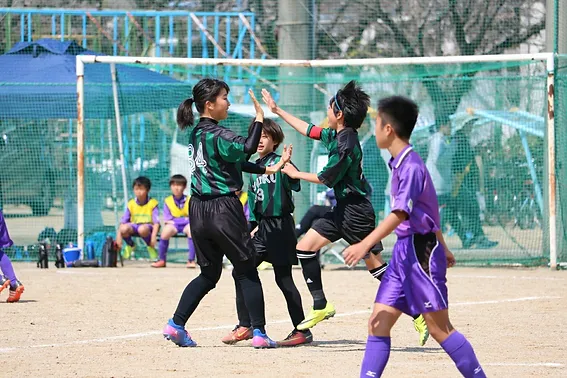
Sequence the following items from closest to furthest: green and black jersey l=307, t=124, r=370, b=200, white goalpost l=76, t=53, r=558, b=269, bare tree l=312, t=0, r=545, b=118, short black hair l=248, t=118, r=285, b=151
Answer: green and black jersey l=307, t=124, r=370, b=200 < short black hair l=248, t=118, r=285, b=151 < white goalpost l=76, t=53, r=558, b=269 < bare tree l=312, t=0, r=545, b=118

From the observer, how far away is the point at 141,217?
579 inches

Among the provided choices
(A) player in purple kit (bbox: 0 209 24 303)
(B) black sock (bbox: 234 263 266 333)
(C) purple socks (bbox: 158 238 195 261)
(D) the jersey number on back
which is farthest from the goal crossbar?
(B) black sock (bbox: 234 263 266 333)

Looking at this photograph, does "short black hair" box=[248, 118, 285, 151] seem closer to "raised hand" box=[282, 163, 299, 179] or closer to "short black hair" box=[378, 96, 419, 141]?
"raised hand" box=[282, 163, 299, 179]

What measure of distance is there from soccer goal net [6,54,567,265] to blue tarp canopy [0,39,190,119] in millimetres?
22

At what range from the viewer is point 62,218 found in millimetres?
15258

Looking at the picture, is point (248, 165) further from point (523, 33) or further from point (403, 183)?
point (523, 33)

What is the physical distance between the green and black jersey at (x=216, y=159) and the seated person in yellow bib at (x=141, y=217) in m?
7.18

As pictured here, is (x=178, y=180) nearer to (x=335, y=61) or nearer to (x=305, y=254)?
(x=335, y=61)

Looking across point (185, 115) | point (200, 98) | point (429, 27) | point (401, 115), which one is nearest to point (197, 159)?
point (185, 115)

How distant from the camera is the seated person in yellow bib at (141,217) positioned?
14555mm

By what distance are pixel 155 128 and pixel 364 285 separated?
15.9 feet

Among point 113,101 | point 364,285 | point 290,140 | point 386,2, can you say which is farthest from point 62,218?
point 386,2

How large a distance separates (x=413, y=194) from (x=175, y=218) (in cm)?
951

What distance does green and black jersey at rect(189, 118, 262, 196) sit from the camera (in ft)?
23.9
